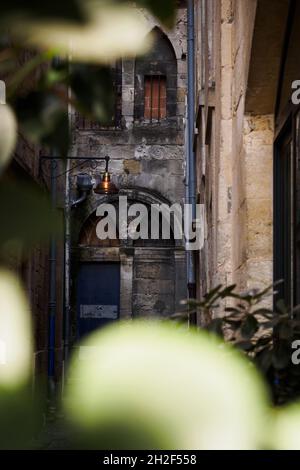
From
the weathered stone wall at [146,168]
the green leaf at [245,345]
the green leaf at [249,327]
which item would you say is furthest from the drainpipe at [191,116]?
the green leaf at [245,345]

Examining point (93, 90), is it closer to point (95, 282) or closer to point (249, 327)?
point (249, 327)

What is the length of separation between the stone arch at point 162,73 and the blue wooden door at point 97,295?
10.6 feet

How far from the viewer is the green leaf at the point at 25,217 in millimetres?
515

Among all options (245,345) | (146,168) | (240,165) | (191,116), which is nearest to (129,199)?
(146,168)

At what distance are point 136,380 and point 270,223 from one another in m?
4.27

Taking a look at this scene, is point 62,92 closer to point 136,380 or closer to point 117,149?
point 136,380

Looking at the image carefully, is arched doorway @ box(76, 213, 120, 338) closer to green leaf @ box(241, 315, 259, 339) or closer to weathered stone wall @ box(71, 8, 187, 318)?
weathered stone wall @ box(71, 8, 187, 318)

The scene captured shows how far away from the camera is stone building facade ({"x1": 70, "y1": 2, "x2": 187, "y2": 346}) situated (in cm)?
1930

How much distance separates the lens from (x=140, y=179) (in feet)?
64.5

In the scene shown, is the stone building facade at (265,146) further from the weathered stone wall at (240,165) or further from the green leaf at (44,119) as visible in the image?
the green leaf at (44,119)

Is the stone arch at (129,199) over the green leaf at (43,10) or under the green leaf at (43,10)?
over

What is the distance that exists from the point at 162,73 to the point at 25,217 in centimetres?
1970

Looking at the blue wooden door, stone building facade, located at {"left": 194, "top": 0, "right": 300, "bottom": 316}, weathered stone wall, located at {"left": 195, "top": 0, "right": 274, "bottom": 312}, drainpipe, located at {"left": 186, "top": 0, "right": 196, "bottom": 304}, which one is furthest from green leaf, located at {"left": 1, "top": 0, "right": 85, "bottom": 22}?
the blue wooden door
